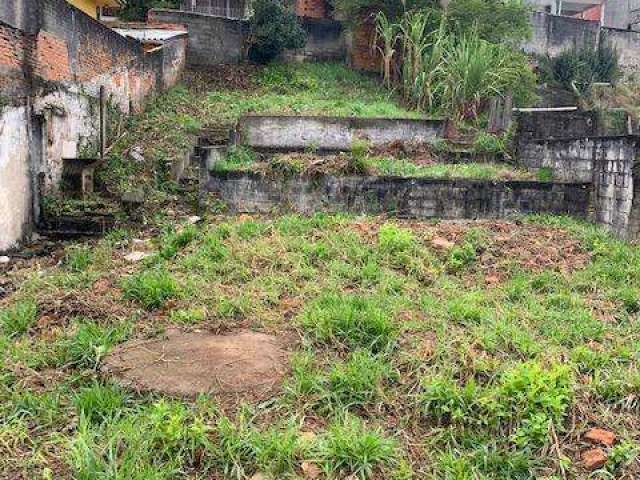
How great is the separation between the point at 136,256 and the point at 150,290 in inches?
50.9

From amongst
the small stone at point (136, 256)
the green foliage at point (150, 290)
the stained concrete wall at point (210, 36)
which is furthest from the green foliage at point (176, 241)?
the stained concrete wall at point (210, 36)

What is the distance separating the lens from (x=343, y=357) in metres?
3.63

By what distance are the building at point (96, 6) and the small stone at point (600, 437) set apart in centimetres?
1313

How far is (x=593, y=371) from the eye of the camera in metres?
3.44

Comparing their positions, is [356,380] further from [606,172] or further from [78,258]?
[606,172]

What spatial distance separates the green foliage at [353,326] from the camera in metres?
3.73

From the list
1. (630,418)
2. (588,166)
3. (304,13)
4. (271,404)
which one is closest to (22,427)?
(271,404)

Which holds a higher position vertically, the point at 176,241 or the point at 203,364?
the point at 176,241

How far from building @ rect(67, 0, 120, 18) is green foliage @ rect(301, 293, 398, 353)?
11478 millimetres

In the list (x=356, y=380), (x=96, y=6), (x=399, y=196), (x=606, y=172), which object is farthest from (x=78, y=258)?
(x=96, y=6)

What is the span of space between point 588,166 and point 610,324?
3.90 metres

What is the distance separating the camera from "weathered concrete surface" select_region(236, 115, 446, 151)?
391 inches

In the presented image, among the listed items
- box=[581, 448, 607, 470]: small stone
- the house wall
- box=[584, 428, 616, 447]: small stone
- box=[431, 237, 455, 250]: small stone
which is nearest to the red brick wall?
the house wall

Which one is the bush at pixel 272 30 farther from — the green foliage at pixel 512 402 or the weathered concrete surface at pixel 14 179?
the green foliage at pixel 512 402
